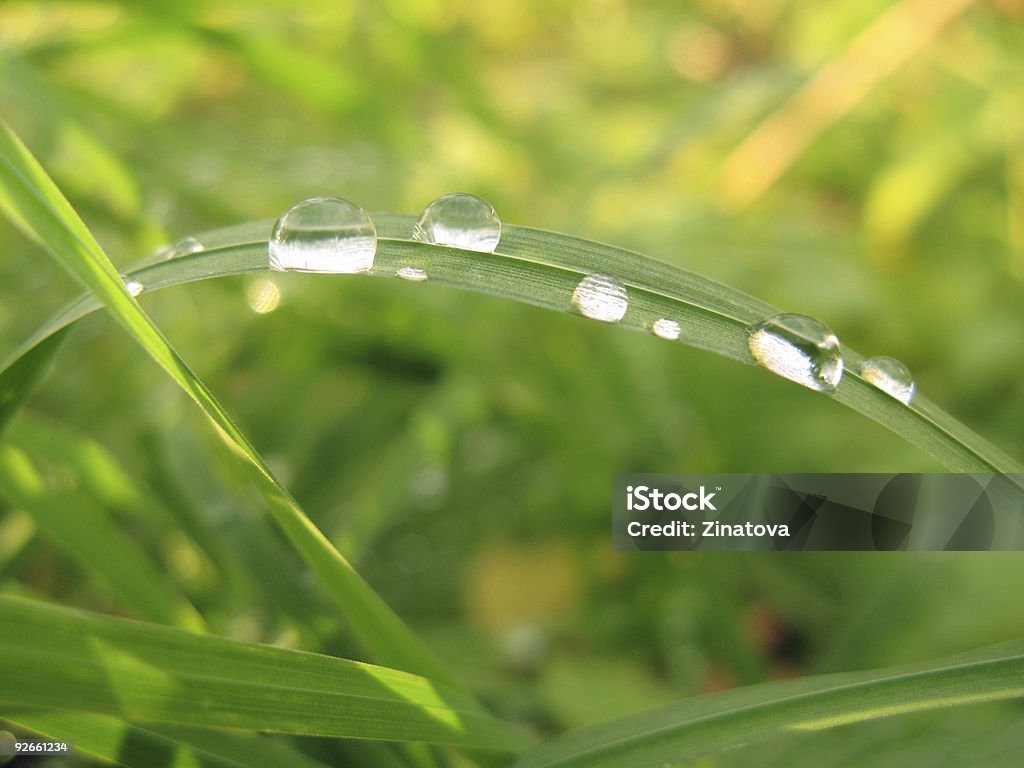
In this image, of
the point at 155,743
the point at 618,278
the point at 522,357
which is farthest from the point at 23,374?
the point at 522,357

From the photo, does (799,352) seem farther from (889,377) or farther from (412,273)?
(412,273)

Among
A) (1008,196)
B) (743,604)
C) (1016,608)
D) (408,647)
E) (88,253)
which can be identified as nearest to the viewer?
(88,253)

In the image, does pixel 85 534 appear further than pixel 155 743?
Yes

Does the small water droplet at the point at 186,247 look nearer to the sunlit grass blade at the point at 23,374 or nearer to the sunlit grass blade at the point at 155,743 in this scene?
the sunlit grass blade at the point at 23,374

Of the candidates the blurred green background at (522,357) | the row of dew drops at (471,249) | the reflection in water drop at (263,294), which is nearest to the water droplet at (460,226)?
the row of dew drops at (471,249)

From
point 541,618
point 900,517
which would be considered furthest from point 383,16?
point 900,517

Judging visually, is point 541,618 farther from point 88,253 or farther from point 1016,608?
point 88,253

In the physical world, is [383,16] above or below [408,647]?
above

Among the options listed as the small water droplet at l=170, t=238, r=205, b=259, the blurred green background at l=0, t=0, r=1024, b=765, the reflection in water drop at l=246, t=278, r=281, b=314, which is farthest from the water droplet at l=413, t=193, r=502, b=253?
the reflection in water drop at l=246, t=278, r=281, b=314
